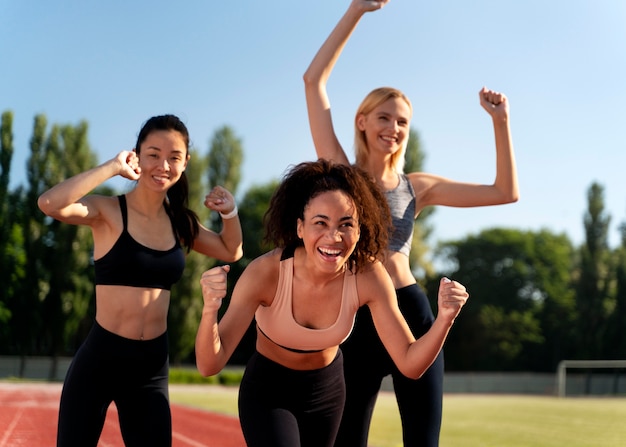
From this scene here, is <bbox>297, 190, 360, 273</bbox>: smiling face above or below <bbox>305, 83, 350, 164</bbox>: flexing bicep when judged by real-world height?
below

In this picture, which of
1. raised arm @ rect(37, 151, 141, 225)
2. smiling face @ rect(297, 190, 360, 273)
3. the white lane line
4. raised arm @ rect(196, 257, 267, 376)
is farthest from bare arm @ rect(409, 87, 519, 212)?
the white lane line

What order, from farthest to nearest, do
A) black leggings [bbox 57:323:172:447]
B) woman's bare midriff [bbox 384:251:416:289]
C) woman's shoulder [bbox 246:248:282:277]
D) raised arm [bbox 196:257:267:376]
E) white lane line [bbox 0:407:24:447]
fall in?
white lane line [bbox 0:407:24:447], woman's bare midriff [bbox 384:251:416:289], black leggings [bbox 57:323:172:447], woman's shoulder [bbox 246:248:282:277], raised arm [bbox 196:257:267:376]

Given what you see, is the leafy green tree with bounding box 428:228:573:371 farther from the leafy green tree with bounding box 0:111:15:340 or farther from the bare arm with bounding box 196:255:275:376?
the bare arm with bounding box 196:255:275:376

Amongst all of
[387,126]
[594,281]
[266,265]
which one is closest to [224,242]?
[266,265]

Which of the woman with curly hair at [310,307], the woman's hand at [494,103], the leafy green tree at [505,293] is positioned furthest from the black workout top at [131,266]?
the leafy green tree at [505,293]

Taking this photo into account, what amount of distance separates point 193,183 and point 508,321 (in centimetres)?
2292

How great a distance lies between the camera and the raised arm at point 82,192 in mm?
3871

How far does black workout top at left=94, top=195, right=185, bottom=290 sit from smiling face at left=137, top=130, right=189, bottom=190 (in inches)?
10.7

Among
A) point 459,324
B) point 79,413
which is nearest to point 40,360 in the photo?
point 459,324

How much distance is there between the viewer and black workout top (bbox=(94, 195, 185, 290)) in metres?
3.99

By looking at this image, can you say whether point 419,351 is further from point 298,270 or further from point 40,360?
point 40,360

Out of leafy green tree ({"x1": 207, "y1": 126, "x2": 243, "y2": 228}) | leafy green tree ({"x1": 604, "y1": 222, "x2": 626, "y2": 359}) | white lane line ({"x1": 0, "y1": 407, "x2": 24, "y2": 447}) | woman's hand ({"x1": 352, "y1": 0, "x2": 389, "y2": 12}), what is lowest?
white lane line ({"x1": 0, "y1": 407, "x2": 24, "y2": 447})

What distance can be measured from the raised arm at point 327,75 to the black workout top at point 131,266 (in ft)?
3.40

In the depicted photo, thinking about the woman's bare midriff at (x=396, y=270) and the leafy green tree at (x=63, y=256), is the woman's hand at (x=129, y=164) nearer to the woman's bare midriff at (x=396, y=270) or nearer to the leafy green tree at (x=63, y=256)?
the woman's bare midriff at (x=396, y=270)
